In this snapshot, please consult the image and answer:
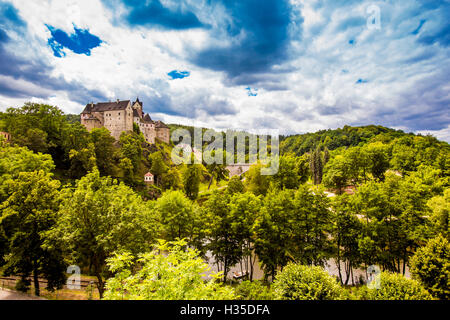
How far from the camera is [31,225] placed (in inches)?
651

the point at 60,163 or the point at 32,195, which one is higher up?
the point at 60,163

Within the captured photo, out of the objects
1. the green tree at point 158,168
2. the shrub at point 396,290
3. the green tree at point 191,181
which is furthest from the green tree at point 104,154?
the shrub at point 396,290

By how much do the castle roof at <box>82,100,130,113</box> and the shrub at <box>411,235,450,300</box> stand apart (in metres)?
86.9

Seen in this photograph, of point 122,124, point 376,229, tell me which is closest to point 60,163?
point 122,124

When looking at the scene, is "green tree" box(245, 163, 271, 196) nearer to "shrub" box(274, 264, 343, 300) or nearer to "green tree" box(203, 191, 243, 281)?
"green tree" box(203, 191, 243, 281)

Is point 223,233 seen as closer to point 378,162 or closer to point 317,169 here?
point 378,162

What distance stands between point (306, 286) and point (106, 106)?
90.8 m

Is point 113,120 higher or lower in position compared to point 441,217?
higher

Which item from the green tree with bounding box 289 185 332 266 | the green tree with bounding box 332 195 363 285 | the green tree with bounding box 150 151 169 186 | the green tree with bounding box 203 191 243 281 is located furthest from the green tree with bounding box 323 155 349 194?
the green tree with bounding box 150 151 169 186

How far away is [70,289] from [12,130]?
47.0 meters

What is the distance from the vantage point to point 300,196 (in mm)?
21766

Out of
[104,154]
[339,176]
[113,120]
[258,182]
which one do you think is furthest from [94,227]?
[113,120]

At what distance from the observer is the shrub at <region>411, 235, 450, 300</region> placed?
14781 millimetres
